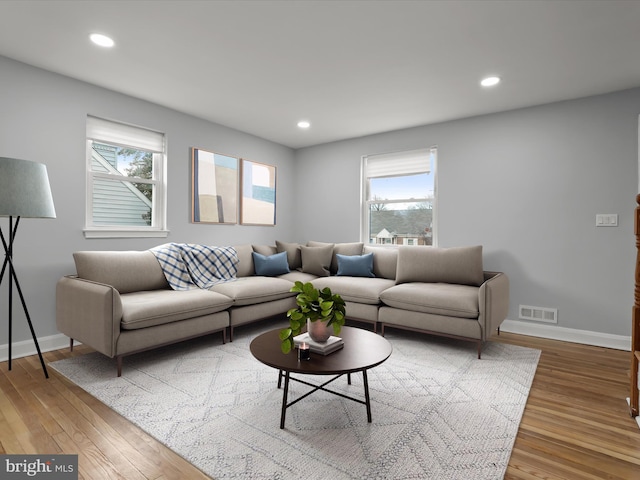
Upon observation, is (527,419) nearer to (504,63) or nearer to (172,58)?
(504,63)

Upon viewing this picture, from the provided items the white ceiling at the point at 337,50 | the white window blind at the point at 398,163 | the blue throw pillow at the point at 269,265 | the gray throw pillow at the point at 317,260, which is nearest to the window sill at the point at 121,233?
the blue throw pillow at the point at 269,265

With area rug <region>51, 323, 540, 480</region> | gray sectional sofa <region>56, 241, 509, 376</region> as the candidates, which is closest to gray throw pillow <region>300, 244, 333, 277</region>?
gray sectional sofa <region>56, 241, 509, 376</region>

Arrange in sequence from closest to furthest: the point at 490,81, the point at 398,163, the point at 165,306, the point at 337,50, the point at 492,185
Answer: the point at 337,50
the point at 165,306
the point at 490,81
the point at 492,185
the point at 398,163

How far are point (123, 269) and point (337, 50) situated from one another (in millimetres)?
2640

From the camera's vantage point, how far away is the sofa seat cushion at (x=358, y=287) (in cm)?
362

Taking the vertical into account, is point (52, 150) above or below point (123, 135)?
below

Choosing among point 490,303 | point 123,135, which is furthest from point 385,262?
point 123,135

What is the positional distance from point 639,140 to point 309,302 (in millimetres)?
3504

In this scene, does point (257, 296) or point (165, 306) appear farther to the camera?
point (257, 296)

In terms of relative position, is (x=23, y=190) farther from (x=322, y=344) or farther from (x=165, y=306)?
(x=322, y=344)

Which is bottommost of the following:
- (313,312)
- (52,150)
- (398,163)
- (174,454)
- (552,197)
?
(174,454)

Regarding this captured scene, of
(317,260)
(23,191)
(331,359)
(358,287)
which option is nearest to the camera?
(331,359)

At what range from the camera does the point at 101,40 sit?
8.23 ft

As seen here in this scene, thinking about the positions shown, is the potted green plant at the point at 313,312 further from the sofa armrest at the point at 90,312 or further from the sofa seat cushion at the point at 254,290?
the sofa seat cushion at the point at 254,290
